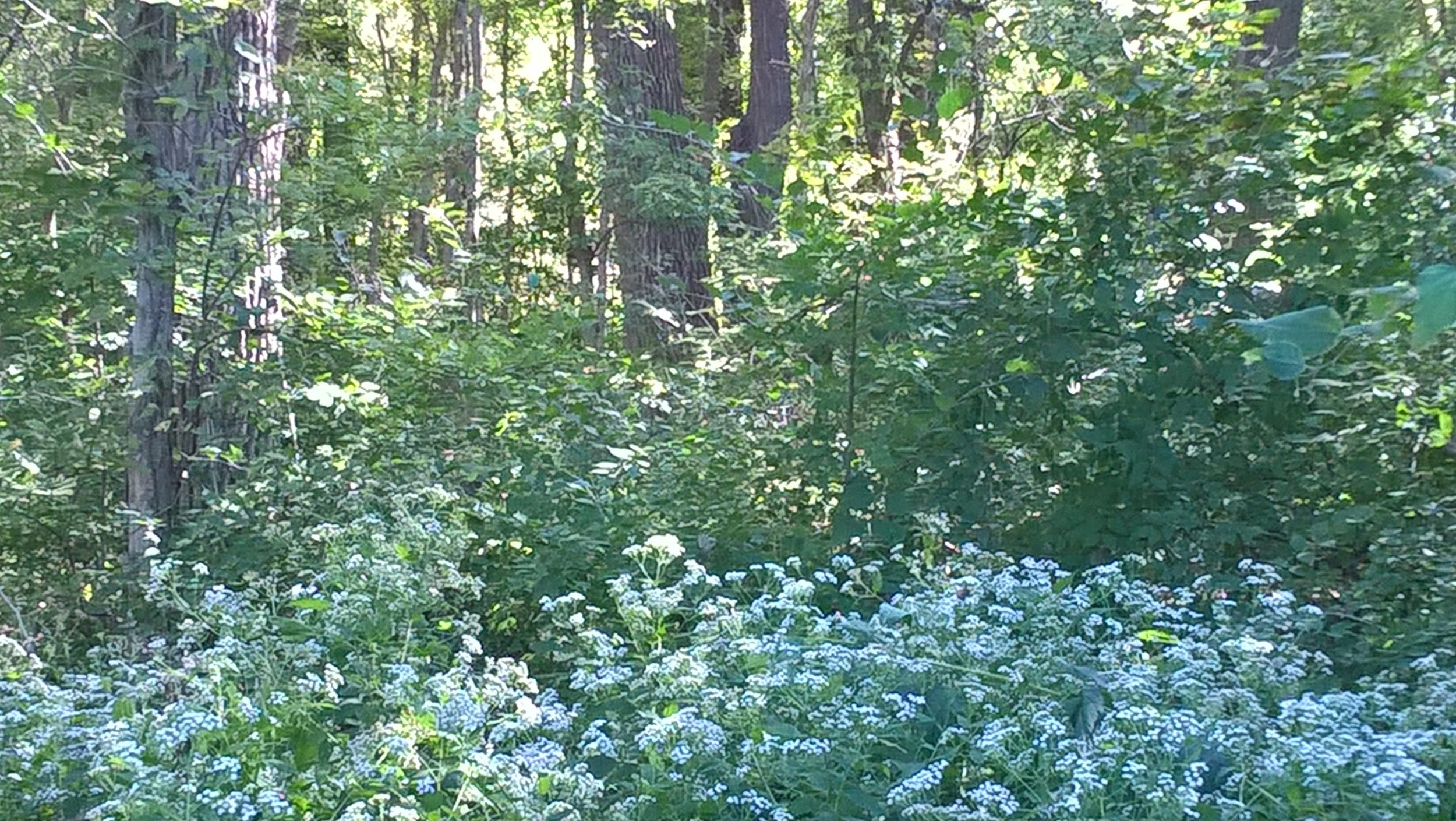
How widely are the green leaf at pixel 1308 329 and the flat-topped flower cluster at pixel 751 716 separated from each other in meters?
0.84

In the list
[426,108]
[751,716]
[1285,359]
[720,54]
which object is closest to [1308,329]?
[1285,359]

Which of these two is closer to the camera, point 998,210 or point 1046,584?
point 1046,584

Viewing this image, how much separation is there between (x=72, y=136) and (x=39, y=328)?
0.94 meters

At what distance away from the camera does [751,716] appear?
9.61 ft

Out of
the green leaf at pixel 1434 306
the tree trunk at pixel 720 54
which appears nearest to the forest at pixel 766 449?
the green leaf at pixel 1434 306

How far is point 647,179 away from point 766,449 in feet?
6.87

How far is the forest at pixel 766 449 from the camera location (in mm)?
2877

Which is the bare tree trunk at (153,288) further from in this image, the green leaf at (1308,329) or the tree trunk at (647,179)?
the green leaf at (1308,329)

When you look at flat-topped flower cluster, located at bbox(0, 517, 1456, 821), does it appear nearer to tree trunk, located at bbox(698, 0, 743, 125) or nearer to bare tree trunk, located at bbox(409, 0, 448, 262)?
bare tree trunk, located at bbox(409, 0, 448, 262)

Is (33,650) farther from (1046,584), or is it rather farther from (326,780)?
(1046,584)

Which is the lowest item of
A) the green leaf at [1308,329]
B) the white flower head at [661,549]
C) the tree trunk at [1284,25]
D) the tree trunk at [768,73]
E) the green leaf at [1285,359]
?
the white flower head at [661,549]

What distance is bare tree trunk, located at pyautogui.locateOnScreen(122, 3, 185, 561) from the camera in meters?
5.45

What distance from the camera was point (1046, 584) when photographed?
3584 millimetres

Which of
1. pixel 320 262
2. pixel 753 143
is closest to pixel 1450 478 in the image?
pixel 320 262
